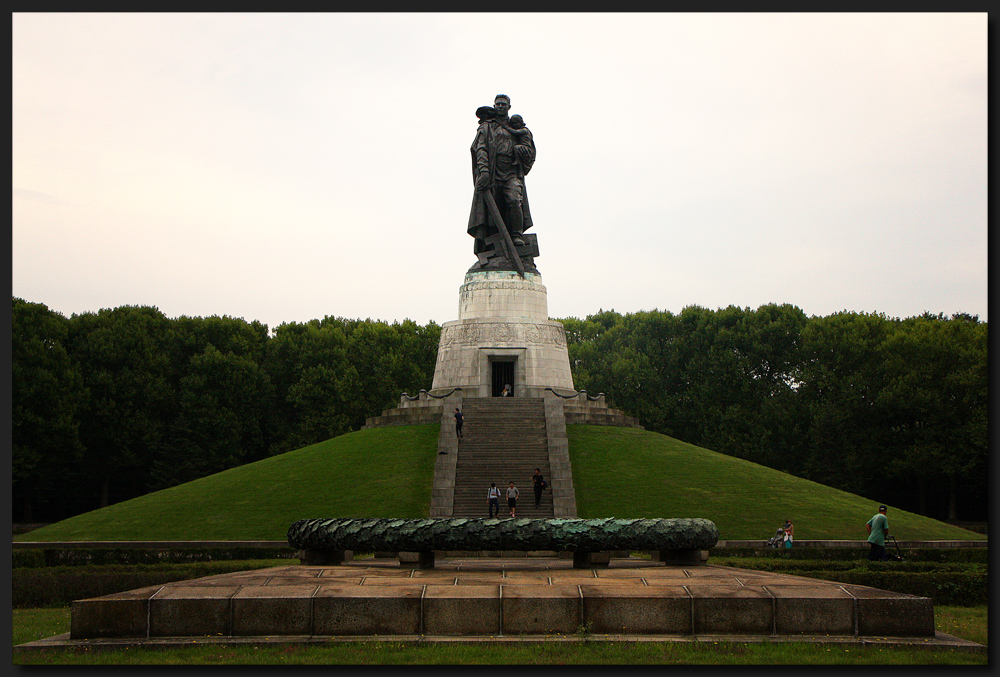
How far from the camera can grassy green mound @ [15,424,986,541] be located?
30.7 metres

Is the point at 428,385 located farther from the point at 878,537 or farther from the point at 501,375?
the point at 878,537

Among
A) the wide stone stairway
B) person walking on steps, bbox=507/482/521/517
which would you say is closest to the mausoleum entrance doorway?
the wide stone stairway

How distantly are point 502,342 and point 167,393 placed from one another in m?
25.9

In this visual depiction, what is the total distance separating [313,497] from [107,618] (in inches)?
778

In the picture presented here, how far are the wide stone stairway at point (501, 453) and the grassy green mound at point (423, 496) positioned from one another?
106 centimetres

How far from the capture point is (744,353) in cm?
6272

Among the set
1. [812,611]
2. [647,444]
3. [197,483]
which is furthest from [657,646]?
[197,483]

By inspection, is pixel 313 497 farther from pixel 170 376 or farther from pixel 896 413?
pixel 896 413

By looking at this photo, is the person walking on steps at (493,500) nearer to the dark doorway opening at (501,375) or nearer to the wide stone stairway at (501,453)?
the wide stone stairway at (501,453)

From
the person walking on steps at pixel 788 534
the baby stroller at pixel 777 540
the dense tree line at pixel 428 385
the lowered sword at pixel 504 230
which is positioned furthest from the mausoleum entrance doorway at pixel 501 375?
the dense tree line at pixel 428 385

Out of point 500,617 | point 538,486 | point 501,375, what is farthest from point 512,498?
point 500,617

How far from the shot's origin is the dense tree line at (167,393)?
5222 cm

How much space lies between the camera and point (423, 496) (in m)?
31.9

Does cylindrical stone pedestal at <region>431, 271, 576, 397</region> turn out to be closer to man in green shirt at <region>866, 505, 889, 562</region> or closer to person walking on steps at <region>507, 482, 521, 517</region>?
person walking on steps at <region>507, 482, 521, 517</region>
